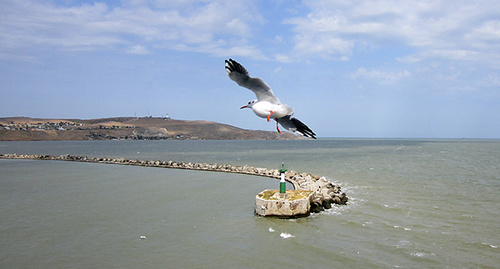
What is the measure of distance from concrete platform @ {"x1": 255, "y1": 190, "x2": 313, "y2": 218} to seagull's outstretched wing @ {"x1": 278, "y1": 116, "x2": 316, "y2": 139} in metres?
9.70

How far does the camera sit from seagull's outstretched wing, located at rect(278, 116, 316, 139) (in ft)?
13.4

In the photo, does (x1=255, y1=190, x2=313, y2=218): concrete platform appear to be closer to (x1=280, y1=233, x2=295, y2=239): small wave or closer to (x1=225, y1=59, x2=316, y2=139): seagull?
(x1=280, y1=233, x2=295, y2=239): small wave

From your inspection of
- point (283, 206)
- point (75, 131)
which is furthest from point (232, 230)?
point (75, 131)

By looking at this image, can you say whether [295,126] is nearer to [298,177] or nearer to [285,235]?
→ [285,235]

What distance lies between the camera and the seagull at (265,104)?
3.74 meters

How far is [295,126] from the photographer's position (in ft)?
13.8

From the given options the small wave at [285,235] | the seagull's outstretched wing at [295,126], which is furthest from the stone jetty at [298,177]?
the seagull's outstretched wing at [295,126]

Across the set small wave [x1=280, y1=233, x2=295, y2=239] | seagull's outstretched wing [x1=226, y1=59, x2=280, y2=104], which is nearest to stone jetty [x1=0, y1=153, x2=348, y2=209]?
small wave [x1=280, y1=233, x2=295, y2=239]

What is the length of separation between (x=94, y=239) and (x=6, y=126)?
18925cm

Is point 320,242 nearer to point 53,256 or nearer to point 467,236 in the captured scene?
point 467,236

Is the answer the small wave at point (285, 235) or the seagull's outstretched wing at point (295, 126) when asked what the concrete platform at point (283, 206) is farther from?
the seagull's outstretched wing at point (295, 126)

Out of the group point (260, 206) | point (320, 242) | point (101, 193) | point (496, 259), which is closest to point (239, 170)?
point (101, 193)

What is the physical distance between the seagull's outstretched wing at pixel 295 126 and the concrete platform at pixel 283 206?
31.8 ft

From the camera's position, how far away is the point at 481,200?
1820 centimetres
